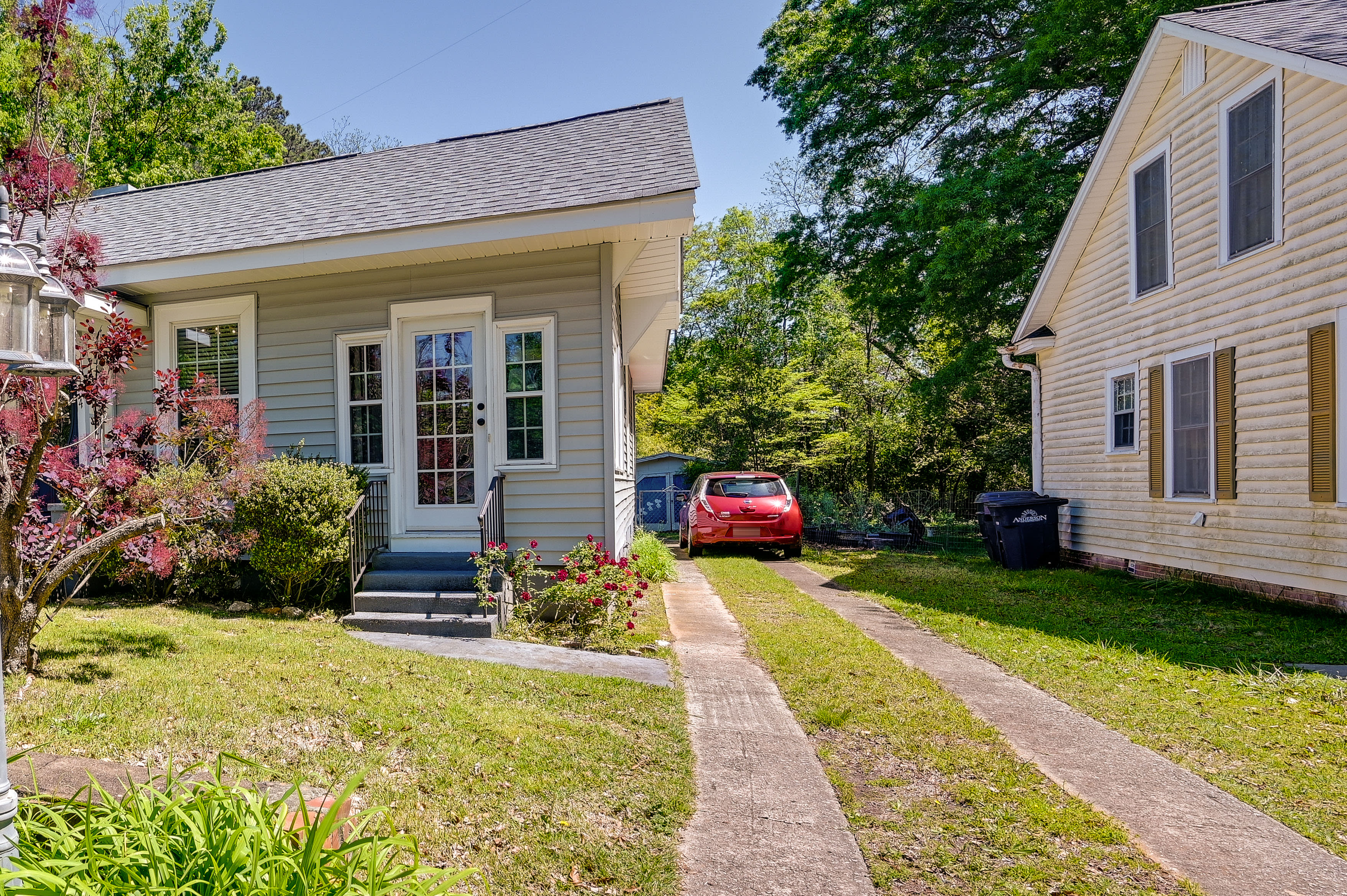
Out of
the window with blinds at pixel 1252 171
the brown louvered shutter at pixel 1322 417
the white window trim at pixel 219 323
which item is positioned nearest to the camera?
the brown louvered shutter at pixel 1322 417

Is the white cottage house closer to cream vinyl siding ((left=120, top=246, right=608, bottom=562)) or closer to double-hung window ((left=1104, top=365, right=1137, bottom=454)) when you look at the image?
cream vinyl siding ((left=120, top=246, right=608, bottom=562))

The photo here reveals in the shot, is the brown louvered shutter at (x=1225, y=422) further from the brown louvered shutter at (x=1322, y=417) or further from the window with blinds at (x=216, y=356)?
the window with blinds at (x=216, y=356)

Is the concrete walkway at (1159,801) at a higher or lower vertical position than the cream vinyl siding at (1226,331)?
lower

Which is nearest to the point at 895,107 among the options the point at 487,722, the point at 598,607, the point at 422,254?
the point at 422,254

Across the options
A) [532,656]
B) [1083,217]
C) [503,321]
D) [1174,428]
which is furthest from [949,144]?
[532,656]

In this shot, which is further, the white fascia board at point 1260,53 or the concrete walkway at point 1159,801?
the white fascia board at point 1260,53

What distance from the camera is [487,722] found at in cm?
372

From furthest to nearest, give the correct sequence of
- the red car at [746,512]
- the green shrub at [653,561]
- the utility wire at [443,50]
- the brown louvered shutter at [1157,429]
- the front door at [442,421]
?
the red car at [746,512] < the utility wire at [443,50] < the green shrub at [653,561] < the brown louvered shutter at [1157,429] < the front door at [442,421]

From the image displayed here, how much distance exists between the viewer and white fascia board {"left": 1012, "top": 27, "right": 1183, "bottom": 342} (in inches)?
352

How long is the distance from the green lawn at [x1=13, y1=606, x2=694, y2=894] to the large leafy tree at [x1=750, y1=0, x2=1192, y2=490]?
12175 mm

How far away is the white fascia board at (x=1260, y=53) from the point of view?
6230mm

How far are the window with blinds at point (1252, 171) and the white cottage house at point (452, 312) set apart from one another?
19.2ft

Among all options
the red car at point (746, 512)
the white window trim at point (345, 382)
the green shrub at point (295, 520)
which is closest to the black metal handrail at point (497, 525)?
the green shrub at point (295, 520)

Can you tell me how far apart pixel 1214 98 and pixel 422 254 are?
8666 mm
